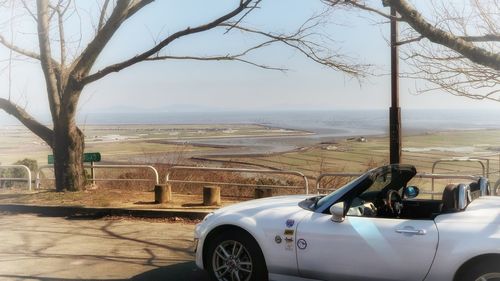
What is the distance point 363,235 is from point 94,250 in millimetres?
4315

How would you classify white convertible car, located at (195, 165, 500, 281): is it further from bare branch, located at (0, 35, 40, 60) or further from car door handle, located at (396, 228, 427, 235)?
bare branch, located at (0, 35, 40, 60)

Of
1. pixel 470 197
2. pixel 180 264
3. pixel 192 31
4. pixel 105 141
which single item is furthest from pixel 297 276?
pixel 105 141

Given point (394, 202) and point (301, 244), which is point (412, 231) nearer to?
point (394, 202)

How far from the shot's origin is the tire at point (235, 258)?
5.15m

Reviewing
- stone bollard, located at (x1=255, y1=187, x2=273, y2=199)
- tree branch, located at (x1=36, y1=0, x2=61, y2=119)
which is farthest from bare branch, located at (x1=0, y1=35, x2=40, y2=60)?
stone bollard, located at (x1=255, y1=187, x2=273, y2=199)

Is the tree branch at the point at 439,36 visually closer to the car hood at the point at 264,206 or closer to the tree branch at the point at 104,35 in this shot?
the car hood at the point at 264,206

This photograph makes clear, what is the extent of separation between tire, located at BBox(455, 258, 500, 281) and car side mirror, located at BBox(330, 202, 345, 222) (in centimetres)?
108

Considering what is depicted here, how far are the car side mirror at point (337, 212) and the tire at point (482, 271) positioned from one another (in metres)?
1.08

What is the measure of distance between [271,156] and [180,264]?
26.0 m

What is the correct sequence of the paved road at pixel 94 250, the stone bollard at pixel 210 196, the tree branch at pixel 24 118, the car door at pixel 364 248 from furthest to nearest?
1. the tree branch at pixel 24 118
2. the stone bollard at pixel 210 196
3. the paved road at pixel 94 250
4. the car door at pixel 364 248

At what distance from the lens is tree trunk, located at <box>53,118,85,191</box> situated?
13039mm

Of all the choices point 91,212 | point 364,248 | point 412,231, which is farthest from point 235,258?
point 91,212

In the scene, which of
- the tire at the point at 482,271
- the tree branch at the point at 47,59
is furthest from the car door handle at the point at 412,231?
the tree branch at the point at 47,59

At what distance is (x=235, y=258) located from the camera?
208 inches
